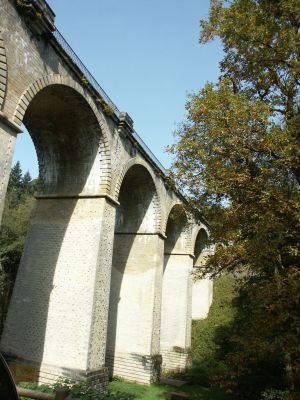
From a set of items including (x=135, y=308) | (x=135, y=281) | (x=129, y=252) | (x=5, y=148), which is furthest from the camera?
(x=129, y=252)

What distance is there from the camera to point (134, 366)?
1596 cm

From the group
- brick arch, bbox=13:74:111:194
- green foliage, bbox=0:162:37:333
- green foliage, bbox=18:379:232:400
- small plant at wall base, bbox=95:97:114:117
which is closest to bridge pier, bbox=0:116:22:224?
brick arch, bbox=13:74:111:194

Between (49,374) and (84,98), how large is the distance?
8514 millimetres

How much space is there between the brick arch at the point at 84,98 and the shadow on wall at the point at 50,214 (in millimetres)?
174

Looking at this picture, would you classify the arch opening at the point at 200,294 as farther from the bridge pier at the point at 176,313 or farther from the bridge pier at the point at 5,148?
the bridge pier at the point at 5,148

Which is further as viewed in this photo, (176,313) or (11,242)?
(11,242)

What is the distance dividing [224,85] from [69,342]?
875cm

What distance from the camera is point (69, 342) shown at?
11.4m

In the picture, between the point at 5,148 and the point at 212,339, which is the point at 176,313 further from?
the point at 5,148

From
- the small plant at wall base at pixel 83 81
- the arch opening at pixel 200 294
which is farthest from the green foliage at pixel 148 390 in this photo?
the arch opening at pixel 200 294

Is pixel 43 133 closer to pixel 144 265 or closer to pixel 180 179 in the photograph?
pixel 180 179

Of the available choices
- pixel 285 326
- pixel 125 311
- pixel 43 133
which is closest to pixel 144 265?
pixel 125 311

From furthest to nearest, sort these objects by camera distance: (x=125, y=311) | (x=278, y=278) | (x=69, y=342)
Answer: (x=125, y=311), (x=69, y=342), (x=278, y=278)

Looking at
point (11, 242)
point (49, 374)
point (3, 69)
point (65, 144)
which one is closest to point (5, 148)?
point (3, 69)
